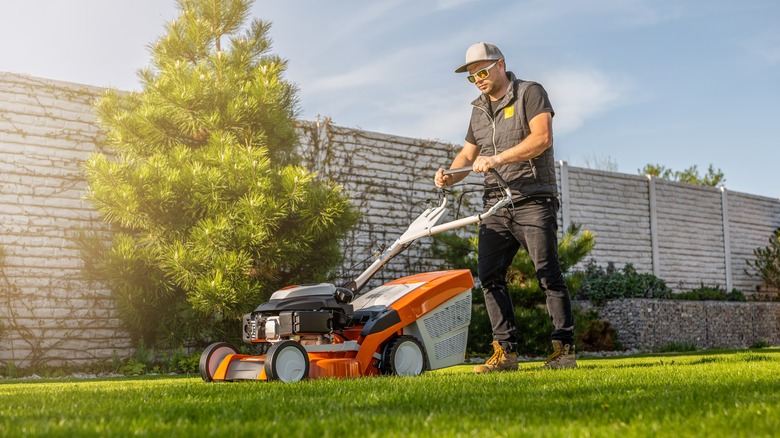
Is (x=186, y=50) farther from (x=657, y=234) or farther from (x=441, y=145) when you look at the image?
(x=657, y=234)

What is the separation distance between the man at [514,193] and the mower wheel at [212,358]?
1.62m

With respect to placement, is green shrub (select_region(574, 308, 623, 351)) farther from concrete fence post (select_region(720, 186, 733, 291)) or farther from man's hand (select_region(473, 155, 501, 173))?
man's hand (select_region(473, 155, 501, 173))

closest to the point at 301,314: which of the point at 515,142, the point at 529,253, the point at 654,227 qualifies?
the point at 529,253

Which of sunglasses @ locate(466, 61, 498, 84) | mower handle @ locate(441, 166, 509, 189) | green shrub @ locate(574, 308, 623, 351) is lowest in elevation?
green shrub @ locate(574, 308, 623, 351)

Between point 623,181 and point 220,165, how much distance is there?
893 centimetres

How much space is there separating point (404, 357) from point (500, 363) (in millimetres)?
735

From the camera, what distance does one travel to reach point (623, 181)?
14758 millimetres

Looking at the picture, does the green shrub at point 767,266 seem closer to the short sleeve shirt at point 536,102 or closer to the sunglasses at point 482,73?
the short sleeve shirt at point 536,102

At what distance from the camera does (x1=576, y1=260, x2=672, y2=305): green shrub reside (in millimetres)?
12188

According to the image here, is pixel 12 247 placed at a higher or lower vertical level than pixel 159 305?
higher

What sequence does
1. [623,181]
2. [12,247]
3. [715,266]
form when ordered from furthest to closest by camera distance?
[715,266] < [623,181] < [12,247]

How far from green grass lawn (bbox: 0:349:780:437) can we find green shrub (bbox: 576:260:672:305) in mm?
8072

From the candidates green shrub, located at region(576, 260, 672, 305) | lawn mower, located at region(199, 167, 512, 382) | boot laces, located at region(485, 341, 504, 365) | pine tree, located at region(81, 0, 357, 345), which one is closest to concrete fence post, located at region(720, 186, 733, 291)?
green shrub, located at region(576, 260, 672, 305)

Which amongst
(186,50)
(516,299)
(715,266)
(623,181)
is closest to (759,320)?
(715,266)
